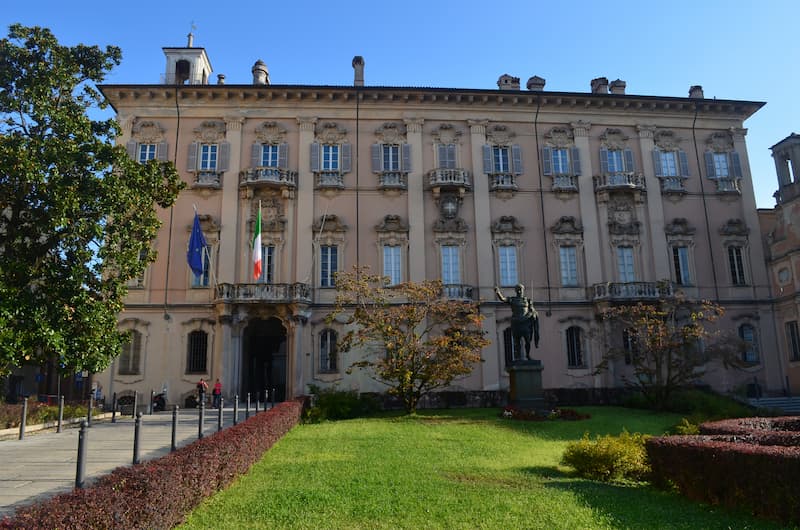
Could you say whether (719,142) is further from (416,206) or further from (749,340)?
(416,206)

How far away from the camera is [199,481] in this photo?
852cm

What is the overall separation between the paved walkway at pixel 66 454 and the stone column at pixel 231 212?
1044cm

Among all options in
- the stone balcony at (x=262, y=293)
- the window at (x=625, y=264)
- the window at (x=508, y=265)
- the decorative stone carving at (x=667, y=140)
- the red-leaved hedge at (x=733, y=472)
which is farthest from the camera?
the decorative stone carving at (x=667, y=140)

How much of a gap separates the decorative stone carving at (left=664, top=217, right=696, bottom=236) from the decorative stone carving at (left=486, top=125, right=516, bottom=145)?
9.82 m

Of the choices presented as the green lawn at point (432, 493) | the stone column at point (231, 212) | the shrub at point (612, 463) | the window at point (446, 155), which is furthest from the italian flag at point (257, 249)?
the shrub at point (612, 463)

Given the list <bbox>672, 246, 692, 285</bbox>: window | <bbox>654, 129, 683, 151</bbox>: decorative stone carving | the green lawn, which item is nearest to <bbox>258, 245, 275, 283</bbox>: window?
the green lawn

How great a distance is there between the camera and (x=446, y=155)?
3288cm

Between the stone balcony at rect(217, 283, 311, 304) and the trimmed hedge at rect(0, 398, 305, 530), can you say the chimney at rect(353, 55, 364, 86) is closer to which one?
the stone balcony at rect(217, 283, 311, 304)

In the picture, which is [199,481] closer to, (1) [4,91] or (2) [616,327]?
(1) [4,91]

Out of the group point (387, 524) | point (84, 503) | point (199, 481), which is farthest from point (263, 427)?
point (84, 503)

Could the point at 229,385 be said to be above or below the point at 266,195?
below

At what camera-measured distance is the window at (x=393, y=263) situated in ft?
102

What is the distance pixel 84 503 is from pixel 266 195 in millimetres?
26584

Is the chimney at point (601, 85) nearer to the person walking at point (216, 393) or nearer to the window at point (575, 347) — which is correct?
the window at point (575, 347)
